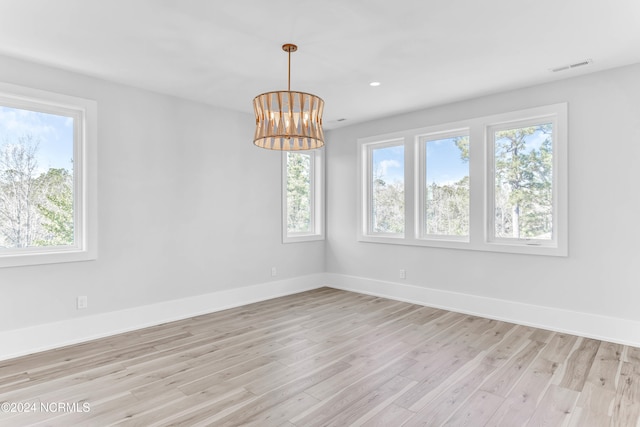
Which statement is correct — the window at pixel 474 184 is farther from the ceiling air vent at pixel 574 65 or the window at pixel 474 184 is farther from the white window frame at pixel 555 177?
the ceiling air vent at pixel 574 65

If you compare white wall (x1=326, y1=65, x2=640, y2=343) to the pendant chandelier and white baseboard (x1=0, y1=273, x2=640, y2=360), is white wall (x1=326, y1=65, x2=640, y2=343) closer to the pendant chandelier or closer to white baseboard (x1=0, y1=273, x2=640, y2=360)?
white baseboard (x1=0, y1=273, x2=640, y2=360)

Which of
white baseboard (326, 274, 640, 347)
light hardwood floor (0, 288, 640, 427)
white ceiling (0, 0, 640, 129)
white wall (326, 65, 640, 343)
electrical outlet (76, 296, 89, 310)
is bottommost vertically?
light hardwood floor (0, 288, 640, 427)

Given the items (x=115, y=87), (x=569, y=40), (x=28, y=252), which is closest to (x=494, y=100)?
(x=569, y=40)

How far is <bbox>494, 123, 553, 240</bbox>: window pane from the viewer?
3.97 m

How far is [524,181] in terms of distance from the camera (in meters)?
4.11

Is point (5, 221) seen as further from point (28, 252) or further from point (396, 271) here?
point (396, 271)

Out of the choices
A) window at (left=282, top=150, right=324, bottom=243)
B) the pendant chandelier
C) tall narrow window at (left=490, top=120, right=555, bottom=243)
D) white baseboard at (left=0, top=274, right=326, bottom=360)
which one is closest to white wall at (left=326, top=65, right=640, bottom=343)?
tall narrow window at (left=490, top=120, right=555, bottom=243)

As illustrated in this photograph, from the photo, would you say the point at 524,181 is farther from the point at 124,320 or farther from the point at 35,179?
the point at 35,179

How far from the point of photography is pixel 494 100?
426cm

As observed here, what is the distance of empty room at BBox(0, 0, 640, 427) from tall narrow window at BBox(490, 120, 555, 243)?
0.9 inches

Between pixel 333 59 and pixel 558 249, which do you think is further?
pixel 558 249

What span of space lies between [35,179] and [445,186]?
15.1ft

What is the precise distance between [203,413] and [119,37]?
2857 mm

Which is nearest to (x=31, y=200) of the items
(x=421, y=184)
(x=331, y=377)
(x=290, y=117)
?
(x=290, y=117)
